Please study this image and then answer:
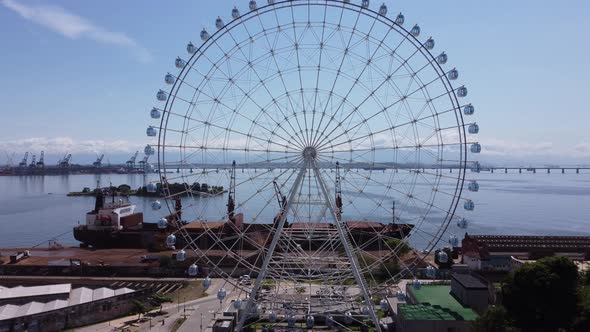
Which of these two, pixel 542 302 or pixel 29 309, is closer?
pixel 542 302

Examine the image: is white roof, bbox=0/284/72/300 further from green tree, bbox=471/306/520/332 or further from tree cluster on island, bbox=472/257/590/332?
tree cluster on island, bbox=472/257/590/332

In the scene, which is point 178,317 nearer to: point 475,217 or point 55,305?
point 55,305

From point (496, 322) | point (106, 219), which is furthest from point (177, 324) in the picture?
point (106, 219)

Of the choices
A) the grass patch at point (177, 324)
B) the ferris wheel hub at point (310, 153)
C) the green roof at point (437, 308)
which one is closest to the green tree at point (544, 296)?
the green roof at point (437, 308)

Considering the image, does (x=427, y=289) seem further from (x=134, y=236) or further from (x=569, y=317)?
(x=134, y=236)

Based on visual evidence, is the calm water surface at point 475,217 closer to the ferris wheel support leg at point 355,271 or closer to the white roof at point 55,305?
the white roof at point 55,305

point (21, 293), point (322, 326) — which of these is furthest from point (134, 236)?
point (322, 326)
